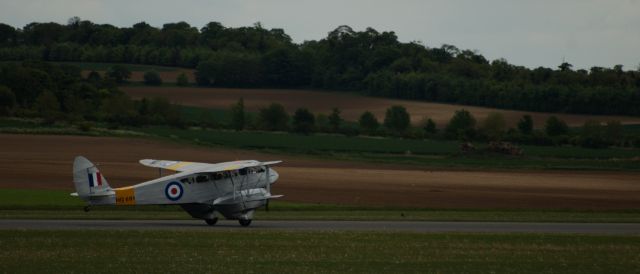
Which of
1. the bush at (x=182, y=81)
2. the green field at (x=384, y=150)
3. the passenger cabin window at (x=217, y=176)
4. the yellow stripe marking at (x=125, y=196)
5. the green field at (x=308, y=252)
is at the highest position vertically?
the bush at (x=182, y=81)

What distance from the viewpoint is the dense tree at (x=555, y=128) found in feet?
365

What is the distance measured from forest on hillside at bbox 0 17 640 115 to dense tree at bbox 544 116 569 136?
17.8 m

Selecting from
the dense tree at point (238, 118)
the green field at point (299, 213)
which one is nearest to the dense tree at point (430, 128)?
the dense tree at point (238, 118)

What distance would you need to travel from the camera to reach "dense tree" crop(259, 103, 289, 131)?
11319 centimetres

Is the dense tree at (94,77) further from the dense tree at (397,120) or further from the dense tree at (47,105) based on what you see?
the dense tree at (397,120)

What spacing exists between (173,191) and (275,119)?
76400 mm

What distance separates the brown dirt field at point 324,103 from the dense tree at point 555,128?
3.89 m

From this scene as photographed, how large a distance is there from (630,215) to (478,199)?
1016 cm

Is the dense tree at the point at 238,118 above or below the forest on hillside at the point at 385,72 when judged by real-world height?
below

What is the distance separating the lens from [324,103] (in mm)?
130750

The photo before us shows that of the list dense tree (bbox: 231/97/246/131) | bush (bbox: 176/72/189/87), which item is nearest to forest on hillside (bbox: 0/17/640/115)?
bush (bbox: 176/72/189/87)

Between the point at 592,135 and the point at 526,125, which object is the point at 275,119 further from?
the point at 592,135

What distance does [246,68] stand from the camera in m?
150

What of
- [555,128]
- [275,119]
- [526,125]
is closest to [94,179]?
[275,119]
